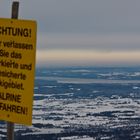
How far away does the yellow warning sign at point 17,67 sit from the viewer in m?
6.98

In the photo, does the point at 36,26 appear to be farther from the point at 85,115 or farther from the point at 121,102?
the point at 121,102

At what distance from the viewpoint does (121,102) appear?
178500mm

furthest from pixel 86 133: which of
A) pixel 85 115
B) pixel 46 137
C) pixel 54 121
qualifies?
pixel 85 115

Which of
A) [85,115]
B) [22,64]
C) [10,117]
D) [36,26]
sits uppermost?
[36,26]

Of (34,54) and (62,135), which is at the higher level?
(34,54)

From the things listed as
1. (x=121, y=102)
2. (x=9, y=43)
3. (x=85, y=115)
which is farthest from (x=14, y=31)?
(x=121, y=102)

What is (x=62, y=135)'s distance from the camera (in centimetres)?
9494

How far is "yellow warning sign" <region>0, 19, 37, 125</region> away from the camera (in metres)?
6.98

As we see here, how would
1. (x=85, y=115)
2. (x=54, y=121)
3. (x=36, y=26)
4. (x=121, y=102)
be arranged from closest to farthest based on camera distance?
(x=36, y=26) < (x=54, y=121) < (x=85, y=115) < (x=121, y=102)

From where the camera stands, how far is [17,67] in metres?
7.11

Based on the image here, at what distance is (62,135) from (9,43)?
88442mm

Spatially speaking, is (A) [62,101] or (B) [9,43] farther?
(A) [62,101]

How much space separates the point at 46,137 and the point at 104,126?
98.9 ft

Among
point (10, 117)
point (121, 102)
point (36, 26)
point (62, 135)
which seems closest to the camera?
point (36, 26)
